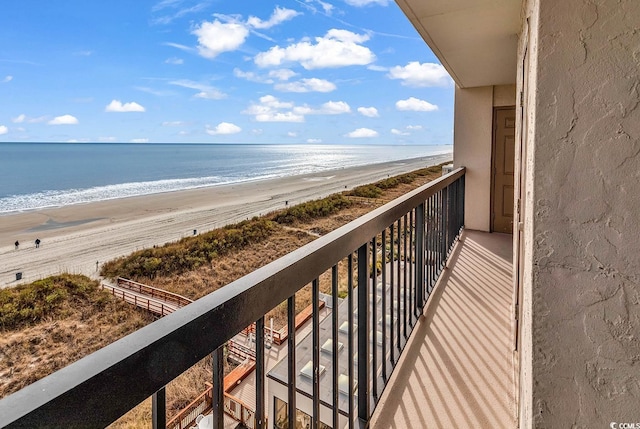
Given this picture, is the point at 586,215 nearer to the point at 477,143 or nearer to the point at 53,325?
the point at 477,143

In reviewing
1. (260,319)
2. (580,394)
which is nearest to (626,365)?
(580,394)

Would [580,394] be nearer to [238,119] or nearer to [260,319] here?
[260,319]

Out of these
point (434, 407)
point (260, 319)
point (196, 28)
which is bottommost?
point (434, 407)

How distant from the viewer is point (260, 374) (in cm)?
75

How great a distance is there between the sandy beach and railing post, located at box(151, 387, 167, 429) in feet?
36.7

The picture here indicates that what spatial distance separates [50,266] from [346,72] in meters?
45.5

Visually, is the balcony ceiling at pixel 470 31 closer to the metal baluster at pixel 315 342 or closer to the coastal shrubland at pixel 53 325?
the metal baluster at pixel 315 342

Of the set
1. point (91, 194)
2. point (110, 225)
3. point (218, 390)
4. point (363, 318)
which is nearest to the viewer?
point (218, 390)

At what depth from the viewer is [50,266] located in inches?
409

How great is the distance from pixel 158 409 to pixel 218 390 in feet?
0.46

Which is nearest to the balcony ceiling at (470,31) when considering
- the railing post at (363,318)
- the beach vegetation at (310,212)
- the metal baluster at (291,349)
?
the railing post at (363,318)

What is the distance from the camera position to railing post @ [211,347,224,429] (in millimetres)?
631

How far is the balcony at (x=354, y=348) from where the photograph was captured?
17.0 inches

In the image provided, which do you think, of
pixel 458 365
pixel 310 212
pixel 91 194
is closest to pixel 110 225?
pixel 310 212
